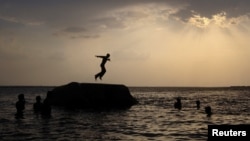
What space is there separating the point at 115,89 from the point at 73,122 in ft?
70.0

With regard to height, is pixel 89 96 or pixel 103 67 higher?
pixel 103 67

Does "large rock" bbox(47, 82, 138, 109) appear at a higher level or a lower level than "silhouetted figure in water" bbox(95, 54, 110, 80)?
lower

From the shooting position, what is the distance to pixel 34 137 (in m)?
26.9

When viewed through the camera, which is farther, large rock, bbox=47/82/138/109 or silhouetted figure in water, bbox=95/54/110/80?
large rock, bbox=47/82/138/109

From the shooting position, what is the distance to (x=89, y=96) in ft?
185

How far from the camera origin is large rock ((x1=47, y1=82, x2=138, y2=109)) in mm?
55250

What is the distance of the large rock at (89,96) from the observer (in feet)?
181

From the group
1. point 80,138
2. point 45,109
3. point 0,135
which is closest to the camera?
point 80,138

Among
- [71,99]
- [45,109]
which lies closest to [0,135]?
[45,109]

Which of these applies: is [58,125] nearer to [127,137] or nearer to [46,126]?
[46,126]

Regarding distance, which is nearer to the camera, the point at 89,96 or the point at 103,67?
the point at 103,67

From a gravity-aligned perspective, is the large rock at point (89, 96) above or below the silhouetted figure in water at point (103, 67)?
below

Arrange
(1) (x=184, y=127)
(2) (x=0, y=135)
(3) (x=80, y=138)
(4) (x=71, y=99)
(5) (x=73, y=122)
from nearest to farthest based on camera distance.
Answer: (3) (x=80, y=138) < (2) (x=0, y=135) < (1) (x=184, y=127) < (5) (x=73, y=122) < (4) (x=71, y=99)

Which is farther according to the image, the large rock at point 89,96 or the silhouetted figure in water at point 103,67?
the large rock at point 89,96
